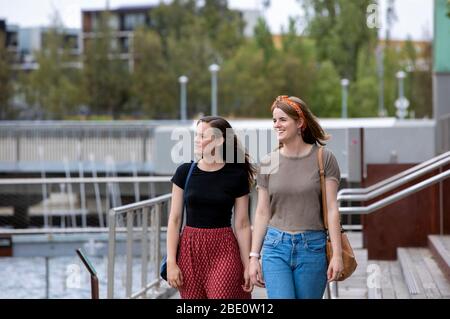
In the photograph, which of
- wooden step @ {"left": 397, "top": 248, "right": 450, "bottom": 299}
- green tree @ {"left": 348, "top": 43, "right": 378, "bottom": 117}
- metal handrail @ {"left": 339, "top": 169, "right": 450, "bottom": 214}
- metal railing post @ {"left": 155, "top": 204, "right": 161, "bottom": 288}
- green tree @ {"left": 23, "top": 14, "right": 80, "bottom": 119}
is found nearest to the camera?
metal handrail @ {"left": 339, "top": 169, "right": 450, "bottom": 214}

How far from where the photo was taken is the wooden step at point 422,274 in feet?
32.4

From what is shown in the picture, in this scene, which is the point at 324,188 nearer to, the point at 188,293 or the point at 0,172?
the point at 188,293

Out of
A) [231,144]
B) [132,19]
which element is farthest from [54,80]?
[231,144]

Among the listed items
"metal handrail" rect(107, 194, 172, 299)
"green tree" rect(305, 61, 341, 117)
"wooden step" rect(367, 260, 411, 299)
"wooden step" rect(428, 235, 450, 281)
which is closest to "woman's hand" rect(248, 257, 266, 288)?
"metal handrail" rect(107, 194, 172, 299)

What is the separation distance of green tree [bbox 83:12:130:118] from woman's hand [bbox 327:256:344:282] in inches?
2085

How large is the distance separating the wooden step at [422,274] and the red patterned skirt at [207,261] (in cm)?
379

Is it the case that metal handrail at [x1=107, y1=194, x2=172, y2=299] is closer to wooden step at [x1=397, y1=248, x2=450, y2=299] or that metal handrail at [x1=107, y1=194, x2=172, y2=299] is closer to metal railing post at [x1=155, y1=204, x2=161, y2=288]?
metal railing post at [x1=155, y1=204, x2=161, y2=288]

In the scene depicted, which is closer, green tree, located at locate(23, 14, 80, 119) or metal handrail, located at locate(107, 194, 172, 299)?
metal handrail, located at locate(107, 194, 172, 299)

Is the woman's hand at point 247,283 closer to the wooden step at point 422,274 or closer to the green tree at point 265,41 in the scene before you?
the wooden step at point 422,274

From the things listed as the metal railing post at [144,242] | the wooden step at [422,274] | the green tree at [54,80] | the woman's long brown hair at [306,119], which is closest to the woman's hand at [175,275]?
the woman's long brown hair at [306,119]

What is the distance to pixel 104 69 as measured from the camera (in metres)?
59.2

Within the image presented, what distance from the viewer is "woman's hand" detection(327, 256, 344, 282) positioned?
5840 mm
